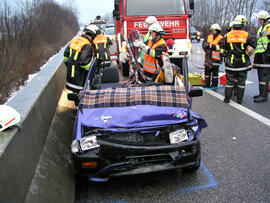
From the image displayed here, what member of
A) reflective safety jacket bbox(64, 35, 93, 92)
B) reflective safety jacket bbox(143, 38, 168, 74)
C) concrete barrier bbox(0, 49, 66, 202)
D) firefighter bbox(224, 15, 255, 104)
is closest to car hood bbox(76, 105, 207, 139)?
concrete barrier bbox(0, 49, 66, 202)

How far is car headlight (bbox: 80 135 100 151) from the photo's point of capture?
10.2 feet

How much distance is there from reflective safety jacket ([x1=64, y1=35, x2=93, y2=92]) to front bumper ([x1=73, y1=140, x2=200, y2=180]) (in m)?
2.63

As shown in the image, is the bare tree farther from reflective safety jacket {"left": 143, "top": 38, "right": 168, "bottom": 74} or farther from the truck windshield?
the truck windshield

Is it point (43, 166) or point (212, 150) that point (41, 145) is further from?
point (212, 150)

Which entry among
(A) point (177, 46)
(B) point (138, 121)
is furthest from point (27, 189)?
(A) point (177, 46)

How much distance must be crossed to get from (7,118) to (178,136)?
76.6 inches

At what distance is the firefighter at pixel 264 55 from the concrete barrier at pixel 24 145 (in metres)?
5.52

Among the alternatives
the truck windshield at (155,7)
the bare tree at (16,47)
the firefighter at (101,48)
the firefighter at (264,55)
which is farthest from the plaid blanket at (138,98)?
the truck windshield at (155,7)

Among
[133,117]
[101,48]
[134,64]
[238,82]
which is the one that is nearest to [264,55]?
[238,82]

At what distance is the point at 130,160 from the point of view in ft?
10.1

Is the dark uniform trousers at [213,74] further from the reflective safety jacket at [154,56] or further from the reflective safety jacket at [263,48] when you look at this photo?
the reflective safety jacket at [154,56]

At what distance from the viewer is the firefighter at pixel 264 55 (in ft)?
22.2

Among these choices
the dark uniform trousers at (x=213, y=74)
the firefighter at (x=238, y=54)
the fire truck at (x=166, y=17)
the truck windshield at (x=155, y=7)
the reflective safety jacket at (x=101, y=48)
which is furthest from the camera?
the truck windshield at (x=155, y=7)

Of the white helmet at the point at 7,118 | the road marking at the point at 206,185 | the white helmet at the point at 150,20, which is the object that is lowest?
the road marking at the point at 206,185
